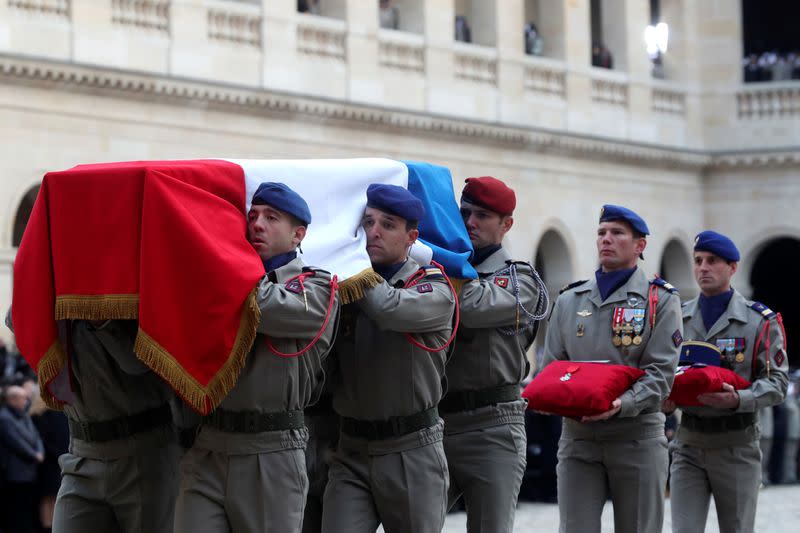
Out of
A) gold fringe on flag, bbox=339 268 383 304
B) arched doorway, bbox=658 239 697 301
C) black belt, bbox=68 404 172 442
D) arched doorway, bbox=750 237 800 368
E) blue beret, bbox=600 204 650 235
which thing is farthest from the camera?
arched doorway, bbox=750 237 800 368

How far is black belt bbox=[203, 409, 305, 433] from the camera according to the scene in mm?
6512

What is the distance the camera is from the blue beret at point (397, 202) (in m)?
7.06

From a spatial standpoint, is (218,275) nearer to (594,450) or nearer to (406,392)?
(406,392)

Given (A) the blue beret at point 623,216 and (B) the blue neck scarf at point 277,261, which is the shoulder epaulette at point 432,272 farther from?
(A) the blue beret at point 623,216

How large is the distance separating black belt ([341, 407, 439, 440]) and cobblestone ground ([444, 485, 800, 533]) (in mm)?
6486

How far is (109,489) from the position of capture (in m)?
7.09

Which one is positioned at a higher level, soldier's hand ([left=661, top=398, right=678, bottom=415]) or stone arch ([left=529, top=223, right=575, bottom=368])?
stone arch ([left=529, top=223, right=575, bottom=368])

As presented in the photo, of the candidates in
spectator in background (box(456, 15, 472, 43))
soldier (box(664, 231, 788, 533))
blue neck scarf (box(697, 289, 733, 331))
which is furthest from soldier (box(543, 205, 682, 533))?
spectator in background (box(456, 15, 472, 43))

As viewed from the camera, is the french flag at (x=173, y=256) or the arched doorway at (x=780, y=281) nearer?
the french flag at (x=173, y=256)

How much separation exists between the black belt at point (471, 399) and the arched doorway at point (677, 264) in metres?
21.4

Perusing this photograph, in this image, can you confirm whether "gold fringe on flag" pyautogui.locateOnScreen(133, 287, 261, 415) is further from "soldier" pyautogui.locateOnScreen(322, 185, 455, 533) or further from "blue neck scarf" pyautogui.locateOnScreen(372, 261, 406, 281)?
"blue neck scarf" pyautogui.locateOnScreen(372, 261, 406, 281)

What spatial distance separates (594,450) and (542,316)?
2.72 ft

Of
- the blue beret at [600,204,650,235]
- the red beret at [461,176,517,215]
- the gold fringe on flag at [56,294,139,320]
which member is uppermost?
the red beret at [461,176,517,215]

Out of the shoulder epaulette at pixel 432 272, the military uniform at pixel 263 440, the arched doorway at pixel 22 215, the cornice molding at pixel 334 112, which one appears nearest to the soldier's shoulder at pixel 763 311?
the shoulder epaulette at pixel 432 272
